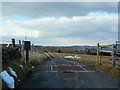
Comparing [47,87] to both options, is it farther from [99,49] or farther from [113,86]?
[99,49]

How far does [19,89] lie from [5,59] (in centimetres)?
276

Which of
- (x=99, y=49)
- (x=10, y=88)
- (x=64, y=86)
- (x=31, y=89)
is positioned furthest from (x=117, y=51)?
(x=10, y=88)

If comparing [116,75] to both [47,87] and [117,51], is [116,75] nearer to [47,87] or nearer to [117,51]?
[117,51]

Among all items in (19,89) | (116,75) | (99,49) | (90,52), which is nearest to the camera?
(19,89)

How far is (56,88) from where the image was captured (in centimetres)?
729

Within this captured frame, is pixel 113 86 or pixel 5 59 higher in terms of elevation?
pixel 5 59

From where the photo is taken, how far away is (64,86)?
7.61 m

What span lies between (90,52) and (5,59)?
28.3 m

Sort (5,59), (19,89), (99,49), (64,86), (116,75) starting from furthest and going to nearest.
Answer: (99,49) < (116,75) < (5,59) < (64,86) < (19,89)

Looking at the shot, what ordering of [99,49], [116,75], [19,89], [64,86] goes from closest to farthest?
[19,89]
[64,86]
[116,75]
[99,49]

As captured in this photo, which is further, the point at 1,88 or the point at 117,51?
the point at 117,51

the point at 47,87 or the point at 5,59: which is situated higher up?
the point at 5,59

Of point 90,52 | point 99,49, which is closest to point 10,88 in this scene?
point 99,49

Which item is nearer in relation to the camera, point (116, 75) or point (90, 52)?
point (116, 75)
